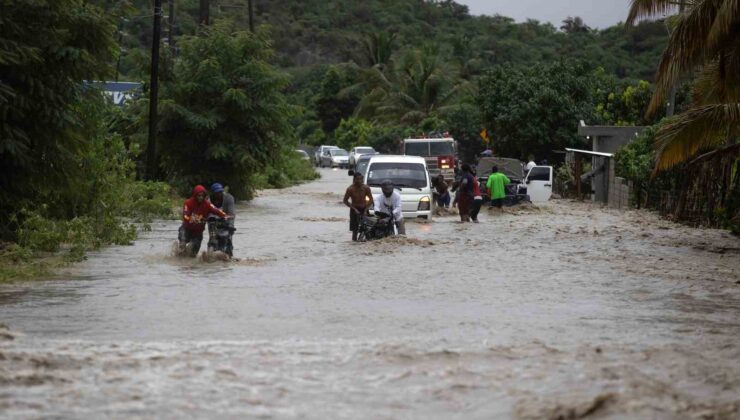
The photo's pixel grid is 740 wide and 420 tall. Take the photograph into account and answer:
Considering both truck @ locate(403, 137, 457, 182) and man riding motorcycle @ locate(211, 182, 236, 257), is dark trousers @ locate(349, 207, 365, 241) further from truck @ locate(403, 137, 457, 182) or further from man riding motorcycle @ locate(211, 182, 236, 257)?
truck @ locate(403, 137, 457, 182)

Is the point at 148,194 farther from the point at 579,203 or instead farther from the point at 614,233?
the point at 579,203

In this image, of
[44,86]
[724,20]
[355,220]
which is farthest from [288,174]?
[724,20]

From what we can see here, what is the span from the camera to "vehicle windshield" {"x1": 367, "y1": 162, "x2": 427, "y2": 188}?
28.6 meters

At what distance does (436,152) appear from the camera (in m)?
47.1

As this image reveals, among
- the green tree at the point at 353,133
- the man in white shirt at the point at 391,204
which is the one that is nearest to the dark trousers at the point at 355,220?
the man in white shirt at the point at 391,204

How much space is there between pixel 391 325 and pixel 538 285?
490cm

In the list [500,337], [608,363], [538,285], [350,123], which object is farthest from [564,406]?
[350,123]

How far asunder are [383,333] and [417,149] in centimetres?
3530

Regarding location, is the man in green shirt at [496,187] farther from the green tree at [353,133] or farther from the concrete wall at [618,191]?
the green tree at [353,133]

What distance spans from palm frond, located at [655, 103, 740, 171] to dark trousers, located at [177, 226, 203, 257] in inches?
319

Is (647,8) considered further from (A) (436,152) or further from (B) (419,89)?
(B) (419,89)

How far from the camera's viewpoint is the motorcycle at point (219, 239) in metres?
18.9

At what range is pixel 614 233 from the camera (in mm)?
26984

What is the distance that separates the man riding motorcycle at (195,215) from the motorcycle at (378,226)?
4.38 metres
